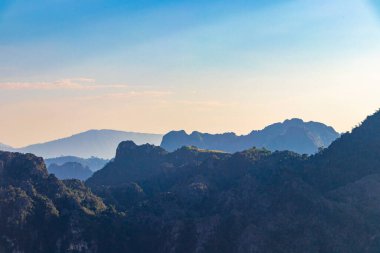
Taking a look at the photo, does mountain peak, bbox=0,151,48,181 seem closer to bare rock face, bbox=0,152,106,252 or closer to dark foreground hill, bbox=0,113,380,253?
bare rock face, bbox=0,152,106,252

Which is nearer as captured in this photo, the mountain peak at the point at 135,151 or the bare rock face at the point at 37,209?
the bare rock face at the point at 37,209

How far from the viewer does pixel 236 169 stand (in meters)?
134

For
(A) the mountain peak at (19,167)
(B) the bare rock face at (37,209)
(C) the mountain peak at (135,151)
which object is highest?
(C) the mountain peak at (135,151)

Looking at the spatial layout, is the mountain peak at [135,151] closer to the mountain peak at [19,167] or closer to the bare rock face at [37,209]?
the bare rock face at [37,209]

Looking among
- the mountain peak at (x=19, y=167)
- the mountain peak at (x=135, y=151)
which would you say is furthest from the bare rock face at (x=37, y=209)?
the mountain peak at (x=135, y=151)

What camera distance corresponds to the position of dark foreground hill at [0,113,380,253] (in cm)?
8675

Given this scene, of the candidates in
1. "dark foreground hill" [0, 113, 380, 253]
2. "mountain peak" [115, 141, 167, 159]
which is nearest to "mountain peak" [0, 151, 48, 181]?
"dark foreground hill" [0, 113, 380, 253]

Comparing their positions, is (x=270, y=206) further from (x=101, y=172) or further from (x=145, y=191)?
(x=101, y=172)

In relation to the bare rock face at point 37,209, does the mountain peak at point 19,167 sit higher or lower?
higher

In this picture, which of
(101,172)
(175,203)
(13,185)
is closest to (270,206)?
(175,203)

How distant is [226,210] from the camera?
101m

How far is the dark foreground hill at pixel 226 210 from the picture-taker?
86.8m

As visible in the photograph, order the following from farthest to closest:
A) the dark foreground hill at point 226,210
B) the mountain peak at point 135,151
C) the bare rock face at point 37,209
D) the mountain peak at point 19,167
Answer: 1. the mountain peak at point 135,151
2. the mountain peak at point 19,167
3. the bare rock face at point 37,209
4. the dark foreground hill at point 226,210

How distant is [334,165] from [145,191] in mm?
58304
